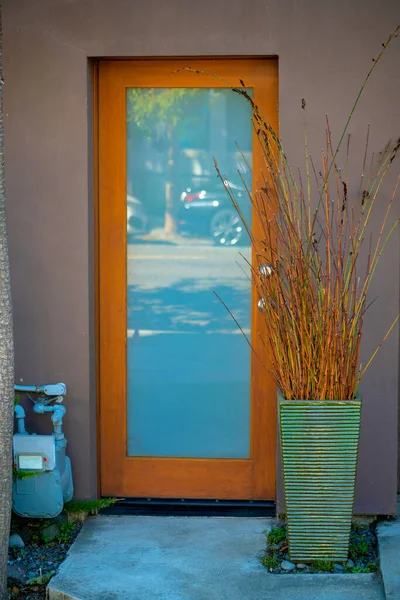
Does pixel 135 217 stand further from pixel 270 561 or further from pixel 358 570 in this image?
pixel 358 570

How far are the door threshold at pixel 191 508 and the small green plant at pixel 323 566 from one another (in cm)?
66

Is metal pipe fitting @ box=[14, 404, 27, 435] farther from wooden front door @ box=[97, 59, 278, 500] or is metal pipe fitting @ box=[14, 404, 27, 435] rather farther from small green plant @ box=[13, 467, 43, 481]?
wooden front door @ box=[97, 59, 278, 500]

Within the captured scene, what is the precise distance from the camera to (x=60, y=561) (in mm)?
3670

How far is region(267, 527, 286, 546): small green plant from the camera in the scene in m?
3.78

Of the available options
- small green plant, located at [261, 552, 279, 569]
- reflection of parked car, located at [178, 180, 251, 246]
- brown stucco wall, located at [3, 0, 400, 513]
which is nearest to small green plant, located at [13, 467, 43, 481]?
brown stucco wall, located at [3, 0, 400, 513]

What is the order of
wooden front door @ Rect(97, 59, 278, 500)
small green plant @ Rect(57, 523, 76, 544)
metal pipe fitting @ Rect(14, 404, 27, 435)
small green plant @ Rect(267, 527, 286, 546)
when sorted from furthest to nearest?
wooden front door @ Rect(97, 59, 278, 500), metal pipe fitting @ Rect(14, 404, 27, 435), small green plant @ Rect(57, 523, 76, 544), small green plant @ Rect(267, 527, 286, 546)

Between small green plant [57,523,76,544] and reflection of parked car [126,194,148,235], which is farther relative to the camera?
reflection of parked car [126,194,148,235]

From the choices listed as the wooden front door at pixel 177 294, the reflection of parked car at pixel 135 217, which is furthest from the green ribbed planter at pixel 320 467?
the reflection of parked car at pixel 135 217

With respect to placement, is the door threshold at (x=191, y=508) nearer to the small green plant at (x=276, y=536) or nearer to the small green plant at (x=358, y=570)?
the small green plant at (x=276, y=536)

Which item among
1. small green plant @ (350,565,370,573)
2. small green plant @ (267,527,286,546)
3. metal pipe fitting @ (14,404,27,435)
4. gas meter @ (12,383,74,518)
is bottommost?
small green plant @ (350,565,370,573)

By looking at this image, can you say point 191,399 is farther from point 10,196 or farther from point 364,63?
point 364,63

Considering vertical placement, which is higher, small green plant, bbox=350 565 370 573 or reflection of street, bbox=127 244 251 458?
reflection of street, bbox=127 244 251 458

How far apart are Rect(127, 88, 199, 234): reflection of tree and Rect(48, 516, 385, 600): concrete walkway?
5.61 ft

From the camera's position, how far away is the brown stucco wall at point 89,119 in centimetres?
389
